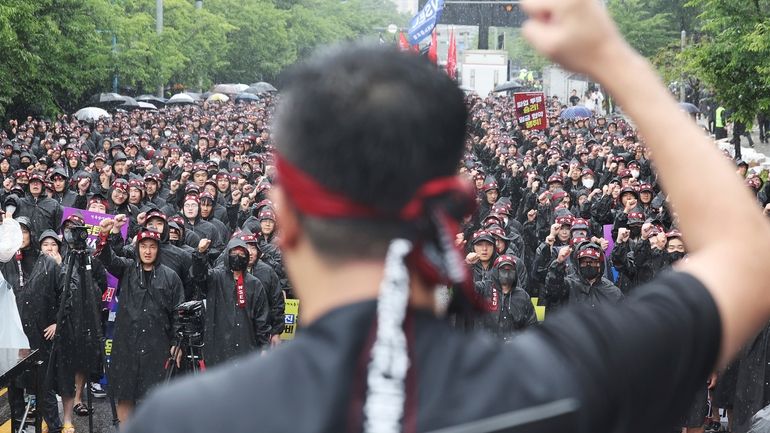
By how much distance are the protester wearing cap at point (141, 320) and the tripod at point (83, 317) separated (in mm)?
165

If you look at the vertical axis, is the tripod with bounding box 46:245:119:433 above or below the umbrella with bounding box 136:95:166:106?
below

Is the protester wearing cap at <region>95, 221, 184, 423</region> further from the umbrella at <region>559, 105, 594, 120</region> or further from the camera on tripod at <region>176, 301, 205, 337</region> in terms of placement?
the umbrella at <region>559, 105, 594, 120</region>

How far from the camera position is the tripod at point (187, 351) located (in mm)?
8953

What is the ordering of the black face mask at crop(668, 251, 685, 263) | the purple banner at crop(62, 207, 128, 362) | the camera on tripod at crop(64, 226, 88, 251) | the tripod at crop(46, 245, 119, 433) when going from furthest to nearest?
the purple banner at crop(62, 207, 128, 362) → the black face mask at crop(668, 251, 685, 263) → the tripod at crop(46, 245, 119, 433) → the camera on tripod at crop(64, 226, 88, 251)

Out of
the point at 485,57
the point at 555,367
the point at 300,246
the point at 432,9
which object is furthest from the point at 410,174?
the point at 485,57

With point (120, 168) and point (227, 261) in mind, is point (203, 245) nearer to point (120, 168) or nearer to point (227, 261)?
point (227, 261)

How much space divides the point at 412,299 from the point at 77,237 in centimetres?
764

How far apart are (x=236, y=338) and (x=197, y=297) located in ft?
2.44

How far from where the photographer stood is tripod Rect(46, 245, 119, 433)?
29.6ft

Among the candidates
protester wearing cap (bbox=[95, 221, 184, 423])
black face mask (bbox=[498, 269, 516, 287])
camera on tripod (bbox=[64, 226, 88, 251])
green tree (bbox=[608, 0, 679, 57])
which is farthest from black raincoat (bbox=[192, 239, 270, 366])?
green tree (bbox=[608, 0, 679, 57])

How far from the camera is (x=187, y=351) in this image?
29.7 ft

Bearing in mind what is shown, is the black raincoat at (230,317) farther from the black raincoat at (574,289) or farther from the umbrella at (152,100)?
the umbrella at (152,100)

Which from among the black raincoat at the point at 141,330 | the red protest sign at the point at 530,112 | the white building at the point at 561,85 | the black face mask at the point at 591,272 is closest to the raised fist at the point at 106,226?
the black raincoat at the point at 141,330

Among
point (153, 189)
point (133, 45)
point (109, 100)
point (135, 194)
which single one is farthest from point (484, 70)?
point (135, 194)
